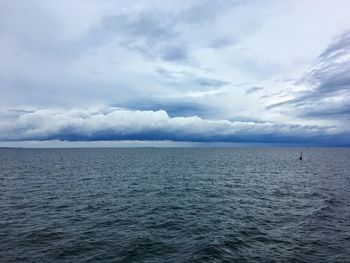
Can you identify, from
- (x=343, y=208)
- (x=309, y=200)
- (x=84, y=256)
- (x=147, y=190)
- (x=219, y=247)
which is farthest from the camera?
(x=147, y=190)

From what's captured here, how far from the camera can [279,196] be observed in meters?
48.3

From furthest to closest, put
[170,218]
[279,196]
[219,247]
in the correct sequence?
1. [279,196]
2. [170,218]
3. [219,247]

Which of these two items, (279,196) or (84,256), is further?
(279,196)

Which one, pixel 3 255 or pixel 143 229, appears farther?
pixel 143 229

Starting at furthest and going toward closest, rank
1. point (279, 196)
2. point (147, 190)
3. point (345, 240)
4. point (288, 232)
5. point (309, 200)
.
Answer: point (147, 190) < point (279, 196) < point (309, 200) < point (288, 232) < point (345, 240)

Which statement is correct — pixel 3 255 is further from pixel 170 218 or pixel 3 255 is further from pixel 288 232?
pixel 288 232

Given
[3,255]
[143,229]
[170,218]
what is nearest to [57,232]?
[3,255]

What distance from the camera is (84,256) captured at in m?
22.6

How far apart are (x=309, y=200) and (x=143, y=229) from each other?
30115 millimetres

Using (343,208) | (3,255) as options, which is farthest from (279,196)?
(3,255)

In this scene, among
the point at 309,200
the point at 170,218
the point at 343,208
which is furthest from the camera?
the point at 309,200

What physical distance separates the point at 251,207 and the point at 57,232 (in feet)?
87.1

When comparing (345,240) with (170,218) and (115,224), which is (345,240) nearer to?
(170,218)

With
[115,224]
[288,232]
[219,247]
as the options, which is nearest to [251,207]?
[288,232]
